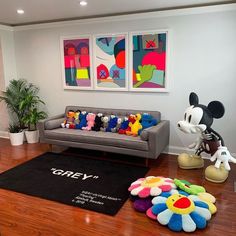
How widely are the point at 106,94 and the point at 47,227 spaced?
8.95ft

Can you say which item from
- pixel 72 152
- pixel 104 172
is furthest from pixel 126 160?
pixel 72 152

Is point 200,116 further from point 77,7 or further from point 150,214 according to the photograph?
point 77,7

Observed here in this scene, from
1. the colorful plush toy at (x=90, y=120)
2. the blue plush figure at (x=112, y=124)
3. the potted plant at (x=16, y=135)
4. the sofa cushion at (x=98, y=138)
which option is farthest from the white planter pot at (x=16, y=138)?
the blue plush figure at (x=112, y=124)

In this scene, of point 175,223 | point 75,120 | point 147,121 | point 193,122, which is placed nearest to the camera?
point 175,223

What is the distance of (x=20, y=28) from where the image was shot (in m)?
4.95

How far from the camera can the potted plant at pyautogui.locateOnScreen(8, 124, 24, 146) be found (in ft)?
15.5

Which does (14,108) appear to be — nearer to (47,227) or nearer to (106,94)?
(106,94)

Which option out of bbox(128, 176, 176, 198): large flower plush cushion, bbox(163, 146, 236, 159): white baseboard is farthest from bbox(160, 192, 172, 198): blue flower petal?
bbox(163, 146, 236, 159): white baseboard

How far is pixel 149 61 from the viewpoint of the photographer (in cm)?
402

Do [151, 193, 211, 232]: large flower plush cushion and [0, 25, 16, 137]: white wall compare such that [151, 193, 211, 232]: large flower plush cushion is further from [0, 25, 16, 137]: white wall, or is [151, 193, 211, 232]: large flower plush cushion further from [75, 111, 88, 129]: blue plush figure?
[0, 25, 16, 137]: white wall

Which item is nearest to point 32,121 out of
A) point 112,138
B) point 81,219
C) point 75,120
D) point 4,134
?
point 75,120

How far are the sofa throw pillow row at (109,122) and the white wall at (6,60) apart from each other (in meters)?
1.64

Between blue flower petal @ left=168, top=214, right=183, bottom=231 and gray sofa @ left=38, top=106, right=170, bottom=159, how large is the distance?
49.3 inches

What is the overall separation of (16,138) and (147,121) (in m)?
2.66
